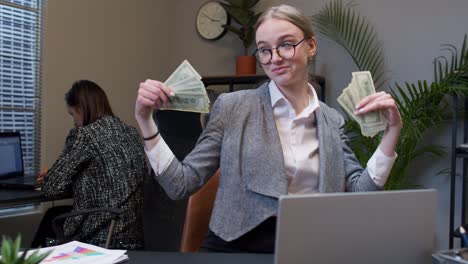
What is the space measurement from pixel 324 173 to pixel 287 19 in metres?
0.50

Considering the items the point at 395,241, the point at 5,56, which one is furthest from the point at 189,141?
the point at 5,56

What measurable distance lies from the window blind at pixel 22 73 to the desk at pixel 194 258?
2.42 meters

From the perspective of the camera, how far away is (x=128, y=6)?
406 cm

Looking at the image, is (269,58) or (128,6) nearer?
(269,58)

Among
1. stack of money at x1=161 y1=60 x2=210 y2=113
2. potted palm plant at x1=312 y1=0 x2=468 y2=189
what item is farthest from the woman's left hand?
potted palm plant at x1=312 y1=0 x2=468 y2=189

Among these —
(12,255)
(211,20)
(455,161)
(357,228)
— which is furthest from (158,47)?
(12,255)

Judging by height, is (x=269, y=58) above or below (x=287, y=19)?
below

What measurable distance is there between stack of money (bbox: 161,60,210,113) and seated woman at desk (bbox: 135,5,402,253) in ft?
0.11

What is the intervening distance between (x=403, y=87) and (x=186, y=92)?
248 centimetres

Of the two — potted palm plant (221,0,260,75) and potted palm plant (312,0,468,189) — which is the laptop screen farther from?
potted palm plant (312,0,468,189)

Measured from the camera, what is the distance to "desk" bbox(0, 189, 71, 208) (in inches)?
91.0

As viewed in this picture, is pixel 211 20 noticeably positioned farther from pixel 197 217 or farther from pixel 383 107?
pixel 383 107

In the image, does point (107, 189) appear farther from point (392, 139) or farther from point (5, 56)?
point (392, 139)

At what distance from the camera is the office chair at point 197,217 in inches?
→ 64.5
